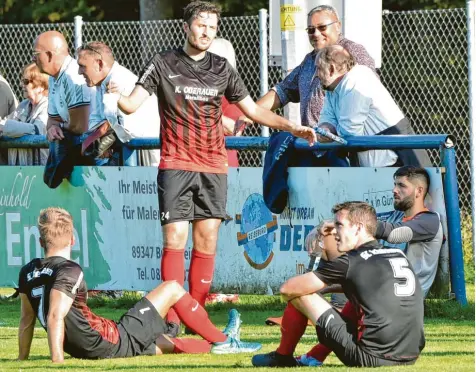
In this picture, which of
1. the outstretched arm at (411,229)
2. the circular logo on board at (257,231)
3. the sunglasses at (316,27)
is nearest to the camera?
the outstretched arm at (411,229)

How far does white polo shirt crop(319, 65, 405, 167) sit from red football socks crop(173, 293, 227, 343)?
2.38m

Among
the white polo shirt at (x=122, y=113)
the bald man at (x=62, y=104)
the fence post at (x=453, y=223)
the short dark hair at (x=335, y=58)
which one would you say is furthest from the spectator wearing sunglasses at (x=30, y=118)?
the fence post at (x=453, y=223)

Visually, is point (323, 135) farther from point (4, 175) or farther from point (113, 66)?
point (4, 175)

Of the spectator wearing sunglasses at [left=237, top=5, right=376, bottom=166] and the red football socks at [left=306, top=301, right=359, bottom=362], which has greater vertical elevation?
the spectator wearing sunglasses at [left=237, top=5, right=376, bottom=166]

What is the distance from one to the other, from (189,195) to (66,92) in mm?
2623

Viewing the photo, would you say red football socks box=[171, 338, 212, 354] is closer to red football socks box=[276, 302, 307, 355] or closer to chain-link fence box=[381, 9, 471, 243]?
red football socks box=[276, 302, 307, 355]

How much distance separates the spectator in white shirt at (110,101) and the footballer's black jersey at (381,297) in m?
3.81

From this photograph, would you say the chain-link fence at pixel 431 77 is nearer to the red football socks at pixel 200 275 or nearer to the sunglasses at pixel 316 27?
the sunglasses at pixel 316 27

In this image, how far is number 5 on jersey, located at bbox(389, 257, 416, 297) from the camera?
24.7ft

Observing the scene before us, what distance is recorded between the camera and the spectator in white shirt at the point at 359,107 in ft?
33.8

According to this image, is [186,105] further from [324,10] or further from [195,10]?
[324,10]

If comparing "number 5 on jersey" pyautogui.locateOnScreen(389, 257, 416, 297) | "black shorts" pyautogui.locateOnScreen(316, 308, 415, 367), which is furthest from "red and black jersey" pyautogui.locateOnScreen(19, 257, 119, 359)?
"number 5 on jersey" pyautogui.locateOnScreen(389, 257, 416, 297)

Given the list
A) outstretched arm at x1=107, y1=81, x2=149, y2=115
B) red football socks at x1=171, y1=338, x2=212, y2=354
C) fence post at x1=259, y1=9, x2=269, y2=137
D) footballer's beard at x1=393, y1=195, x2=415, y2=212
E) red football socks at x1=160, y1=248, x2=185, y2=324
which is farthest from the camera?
fence post at x1=259, y1=9, x2=269, y2=137

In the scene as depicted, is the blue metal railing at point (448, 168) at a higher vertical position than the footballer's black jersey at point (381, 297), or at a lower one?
higher
